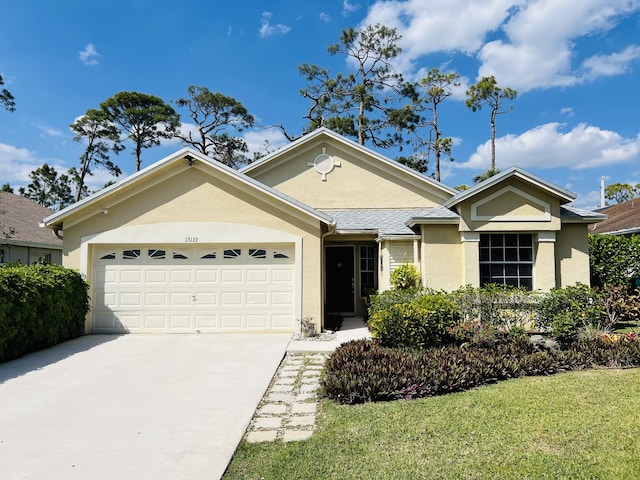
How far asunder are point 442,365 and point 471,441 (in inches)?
83.1

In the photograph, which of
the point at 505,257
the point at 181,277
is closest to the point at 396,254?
the point at 505,257

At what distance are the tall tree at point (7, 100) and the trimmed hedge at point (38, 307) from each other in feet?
30.0

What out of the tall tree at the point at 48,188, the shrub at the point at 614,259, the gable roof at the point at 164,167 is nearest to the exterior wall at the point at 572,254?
the shrub at the point at 614,259

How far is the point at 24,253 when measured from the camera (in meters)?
18.9

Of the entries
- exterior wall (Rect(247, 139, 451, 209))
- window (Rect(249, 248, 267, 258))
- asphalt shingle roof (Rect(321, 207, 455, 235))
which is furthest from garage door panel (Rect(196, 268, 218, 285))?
exterior wall (Rect(247, 139, 451, 209))

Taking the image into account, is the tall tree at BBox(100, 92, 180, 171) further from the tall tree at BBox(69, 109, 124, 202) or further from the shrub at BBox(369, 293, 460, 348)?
the shrub at BBox(369, 293, 460, 348)

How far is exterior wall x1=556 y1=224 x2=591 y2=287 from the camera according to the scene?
37.7 feet

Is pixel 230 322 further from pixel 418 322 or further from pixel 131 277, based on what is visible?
pixel 418 322

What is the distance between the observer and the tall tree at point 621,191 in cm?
5241

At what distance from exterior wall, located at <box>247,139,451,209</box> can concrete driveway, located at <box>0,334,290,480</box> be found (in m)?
7.57

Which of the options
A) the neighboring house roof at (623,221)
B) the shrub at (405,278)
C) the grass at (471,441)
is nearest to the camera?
the grass at (471,441)

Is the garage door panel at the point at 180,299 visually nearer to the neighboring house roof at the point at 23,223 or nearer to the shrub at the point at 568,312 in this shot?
the shrub at the point at 568,312

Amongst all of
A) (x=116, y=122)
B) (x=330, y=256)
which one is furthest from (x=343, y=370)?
(x=116, y=122)

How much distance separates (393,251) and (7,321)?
9.47 meters
